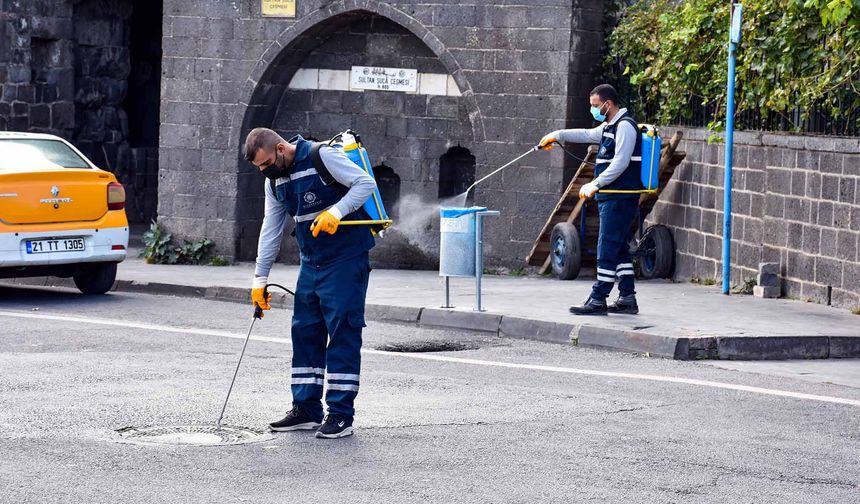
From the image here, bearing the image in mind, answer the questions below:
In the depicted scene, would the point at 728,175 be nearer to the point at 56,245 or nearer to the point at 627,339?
the point at 627,339

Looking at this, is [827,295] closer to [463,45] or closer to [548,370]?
[548,370]

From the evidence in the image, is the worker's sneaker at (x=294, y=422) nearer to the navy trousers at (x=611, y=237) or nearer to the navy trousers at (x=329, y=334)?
the navy trousers at (x=329, y=334)

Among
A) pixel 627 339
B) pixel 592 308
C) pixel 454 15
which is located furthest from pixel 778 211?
pixel 454 15

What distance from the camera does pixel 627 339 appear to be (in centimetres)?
1139

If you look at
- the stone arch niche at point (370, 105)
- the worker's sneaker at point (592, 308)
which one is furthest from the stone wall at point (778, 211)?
the stone arch niche at point (370, 105)

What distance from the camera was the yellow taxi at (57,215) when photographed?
13.3m

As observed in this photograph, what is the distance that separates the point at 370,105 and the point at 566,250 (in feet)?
11.2

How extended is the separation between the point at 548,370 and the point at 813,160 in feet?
14.8

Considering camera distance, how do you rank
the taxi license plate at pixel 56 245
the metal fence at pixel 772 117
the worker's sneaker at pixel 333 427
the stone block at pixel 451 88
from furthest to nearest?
the stone block at pixel 451 88 < the taxi license plate at pixel 56 245 < the metal fence at pixel 772 117 < the worker's sneaker at pixel 333 427

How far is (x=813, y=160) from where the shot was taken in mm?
13477

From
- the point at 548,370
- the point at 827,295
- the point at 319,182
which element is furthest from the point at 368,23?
the point at 319,182

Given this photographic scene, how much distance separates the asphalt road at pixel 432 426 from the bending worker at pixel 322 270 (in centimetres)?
23

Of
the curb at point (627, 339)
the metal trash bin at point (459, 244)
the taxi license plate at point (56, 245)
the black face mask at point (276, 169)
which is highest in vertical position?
the black face mask at point (276, 169)

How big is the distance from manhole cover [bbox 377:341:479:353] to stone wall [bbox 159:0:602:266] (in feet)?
16.2
